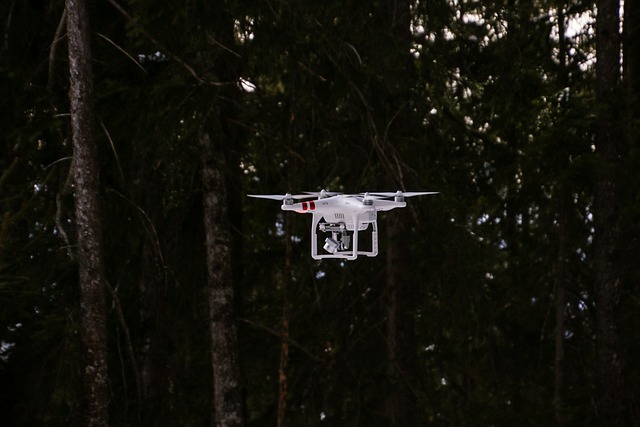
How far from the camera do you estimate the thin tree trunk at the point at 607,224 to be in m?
14.4

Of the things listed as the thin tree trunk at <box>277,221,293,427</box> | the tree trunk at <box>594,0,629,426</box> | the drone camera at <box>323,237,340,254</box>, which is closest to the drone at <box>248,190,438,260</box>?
the drone camera at <box>323,237,340,254</box>

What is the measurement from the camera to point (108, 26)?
40.5 feet

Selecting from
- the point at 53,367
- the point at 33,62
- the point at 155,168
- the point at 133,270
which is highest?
the point at 33,62

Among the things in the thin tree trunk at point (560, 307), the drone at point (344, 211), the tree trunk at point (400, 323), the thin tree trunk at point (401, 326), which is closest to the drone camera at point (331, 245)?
the drone at point (344, 211)

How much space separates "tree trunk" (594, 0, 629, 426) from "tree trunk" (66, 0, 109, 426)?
259 inches

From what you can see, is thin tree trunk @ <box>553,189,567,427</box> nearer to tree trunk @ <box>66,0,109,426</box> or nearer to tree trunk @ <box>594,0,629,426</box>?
tree trunk @ <box>594,0,629,426</box>

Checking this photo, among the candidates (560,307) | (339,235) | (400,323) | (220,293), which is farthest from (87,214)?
(560,307)

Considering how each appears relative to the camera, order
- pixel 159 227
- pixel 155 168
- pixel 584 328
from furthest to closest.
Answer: pixel 584 328
pixel 159 227
pixel 155 168

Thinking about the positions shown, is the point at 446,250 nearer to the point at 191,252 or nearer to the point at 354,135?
the point at 354,135

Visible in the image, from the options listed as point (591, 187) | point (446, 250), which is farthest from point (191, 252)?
point (591, 187)

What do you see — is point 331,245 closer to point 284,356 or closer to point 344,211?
point 344,211

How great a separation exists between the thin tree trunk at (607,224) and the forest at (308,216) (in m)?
0.03

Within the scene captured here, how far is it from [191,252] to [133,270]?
779mm

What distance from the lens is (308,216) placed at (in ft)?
51.9
